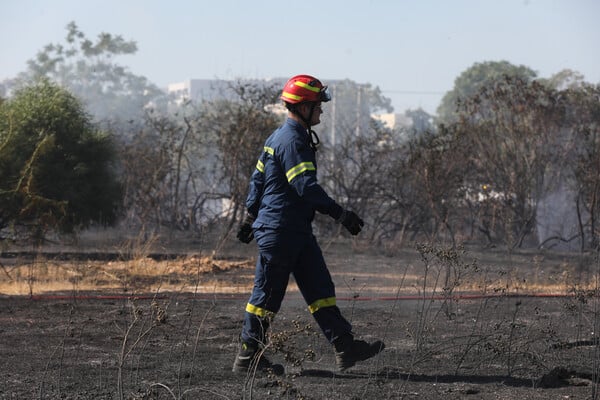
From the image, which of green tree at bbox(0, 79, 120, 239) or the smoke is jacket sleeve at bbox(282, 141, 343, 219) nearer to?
green tree at bbox(0, 79, 120, 239)

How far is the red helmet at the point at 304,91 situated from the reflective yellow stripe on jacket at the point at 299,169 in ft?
1.60

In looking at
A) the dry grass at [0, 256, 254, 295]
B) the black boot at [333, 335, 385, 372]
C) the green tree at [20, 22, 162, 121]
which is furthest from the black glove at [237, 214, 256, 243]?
the green tree at [20, 22, 162, 121]

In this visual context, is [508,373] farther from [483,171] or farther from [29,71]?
[29,71]

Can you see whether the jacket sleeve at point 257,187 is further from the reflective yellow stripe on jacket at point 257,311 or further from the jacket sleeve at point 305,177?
the reflective yellow stripe on jacket at point 257,311

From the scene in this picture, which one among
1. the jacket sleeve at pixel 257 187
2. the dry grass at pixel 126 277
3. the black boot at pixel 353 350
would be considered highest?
the jacket sleeve at pixel 257 187

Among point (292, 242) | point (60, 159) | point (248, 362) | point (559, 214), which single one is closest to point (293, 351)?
point (248, 362)

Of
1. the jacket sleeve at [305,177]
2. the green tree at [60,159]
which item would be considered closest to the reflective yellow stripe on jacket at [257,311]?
the jacket sleeve at [305,177]

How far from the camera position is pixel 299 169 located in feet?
20.4

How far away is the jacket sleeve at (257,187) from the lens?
659cm

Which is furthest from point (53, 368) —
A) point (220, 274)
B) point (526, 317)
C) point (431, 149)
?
point (431, 149)

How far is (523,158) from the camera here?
19.3m

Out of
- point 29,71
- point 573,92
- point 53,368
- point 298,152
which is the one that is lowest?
point 53,368

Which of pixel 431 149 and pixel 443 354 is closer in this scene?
pixel 443 354

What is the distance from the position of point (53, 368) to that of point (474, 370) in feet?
8.88
